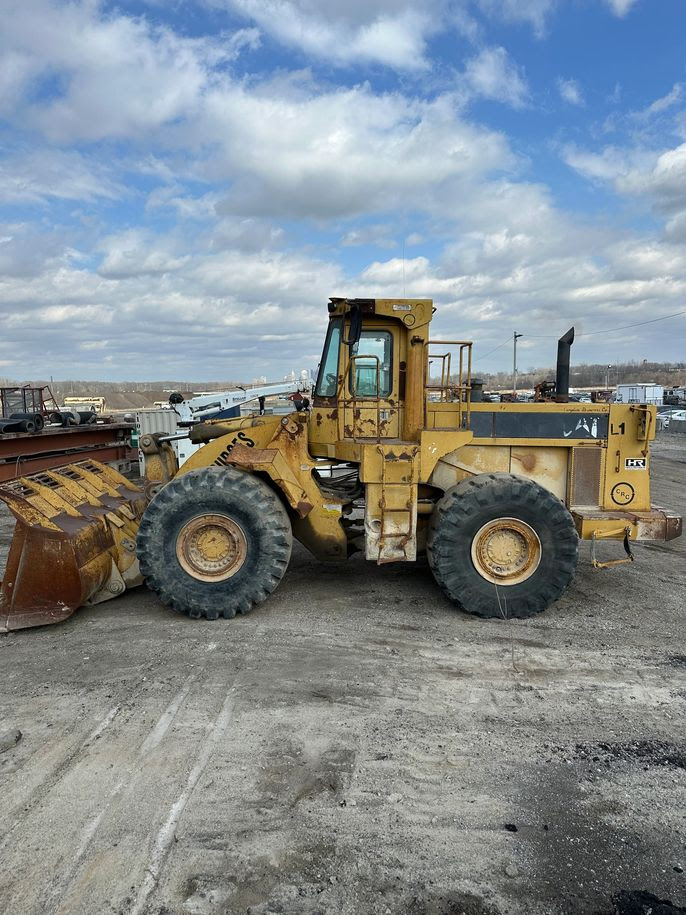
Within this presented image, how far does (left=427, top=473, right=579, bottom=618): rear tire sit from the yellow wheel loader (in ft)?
0.04

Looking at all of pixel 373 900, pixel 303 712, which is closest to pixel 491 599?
pixel 303 712

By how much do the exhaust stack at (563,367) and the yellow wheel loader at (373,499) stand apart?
0.06m

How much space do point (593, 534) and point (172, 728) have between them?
A: 14.2 feet

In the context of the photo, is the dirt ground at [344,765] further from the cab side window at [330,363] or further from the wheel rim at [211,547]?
the cab side window at [330,363]

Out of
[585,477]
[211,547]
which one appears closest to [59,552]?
[211,547]

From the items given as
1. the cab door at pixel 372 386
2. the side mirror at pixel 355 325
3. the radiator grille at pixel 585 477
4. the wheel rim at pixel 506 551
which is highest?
the side mirror at pixel 355 325

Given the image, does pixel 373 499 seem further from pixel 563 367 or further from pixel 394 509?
pixel 563 367

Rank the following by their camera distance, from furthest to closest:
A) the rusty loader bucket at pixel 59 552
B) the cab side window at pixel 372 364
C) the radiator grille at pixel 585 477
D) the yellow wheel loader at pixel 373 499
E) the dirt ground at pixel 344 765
→ the radiator grille at pixel 585 477 < the cab side window at pixel 372 364 < the yellow wheel loader at pixel 373 499 < the rusty loader bucket at pixel 59 552 < the dirt ground at pixel 344 765

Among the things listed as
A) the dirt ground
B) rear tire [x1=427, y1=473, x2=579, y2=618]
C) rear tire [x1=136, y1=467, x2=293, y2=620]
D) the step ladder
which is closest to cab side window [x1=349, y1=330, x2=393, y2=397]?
the step ladder

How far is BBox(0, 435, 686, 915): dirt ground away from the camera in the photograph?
256 centimetres

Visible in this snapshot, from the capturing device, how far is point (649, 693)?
418 centimetres

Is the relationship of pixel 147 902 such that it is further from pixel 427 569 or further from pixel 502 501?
pixel 427 569

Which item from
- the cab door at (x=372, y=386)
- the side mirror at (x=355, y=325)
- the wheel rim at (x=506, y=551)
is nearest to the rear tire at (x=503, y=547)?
the wheel rim at (x=506, y=551)

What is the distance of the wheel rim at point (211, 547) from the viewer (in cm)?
545
